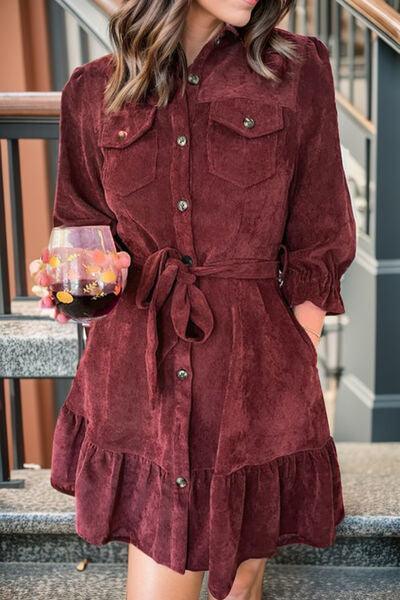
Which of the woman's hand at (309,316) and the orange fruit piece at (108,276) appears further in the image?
the woman's hand at (309,316)

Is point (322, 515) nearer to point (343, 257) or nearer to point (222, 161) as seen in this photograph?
point (343, 257)

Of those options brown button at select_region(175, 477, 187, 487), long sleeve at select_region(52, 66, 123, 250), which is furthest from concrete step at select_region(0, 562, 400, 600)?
long sleeve at select_region(52, 66, 123, 250)

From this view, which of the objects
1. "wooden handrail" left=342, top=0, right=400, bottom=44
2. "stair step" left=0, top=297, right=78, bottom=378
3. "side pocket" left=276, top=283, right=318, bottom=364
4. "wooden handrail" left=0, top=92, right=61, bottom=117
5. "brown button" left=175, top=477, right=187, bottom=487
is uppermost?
"wooden handrail" left=342, top=0, right=400, bottom=44

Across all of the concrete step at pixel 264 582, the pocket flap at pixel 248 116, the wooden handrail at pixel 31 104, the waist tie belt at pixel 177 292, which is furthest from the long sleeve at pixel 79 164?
the concrete step at pixel 264 582

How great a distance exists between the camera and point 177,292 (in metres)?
1.30

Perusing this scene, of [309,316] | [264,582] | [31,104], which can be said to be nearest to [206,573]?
[264,582]

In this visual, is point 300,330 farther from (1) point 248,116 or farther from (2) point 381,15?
(2) point 381,15

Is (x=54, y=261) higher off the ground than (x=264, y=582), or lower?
higher

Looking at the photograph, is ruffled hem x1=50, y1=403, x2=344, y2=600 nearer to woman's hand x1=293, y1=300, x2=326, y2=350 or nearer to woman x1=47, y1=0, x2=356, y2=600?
woman x1=47, y1=0, x2=356, y2=600

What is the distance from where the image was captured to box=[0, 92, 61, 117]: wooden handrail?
1918 millimetres

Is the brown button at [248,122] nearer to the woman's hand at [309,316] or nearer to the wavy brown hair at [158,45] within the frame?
the wavy brown hair at [158,45]

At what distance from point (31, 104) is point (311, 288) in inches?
38.1

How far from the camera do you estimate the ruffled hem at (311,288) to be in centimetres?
139

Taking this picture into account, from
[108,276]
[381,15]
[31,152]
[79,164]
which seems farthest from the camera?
[31,152]
